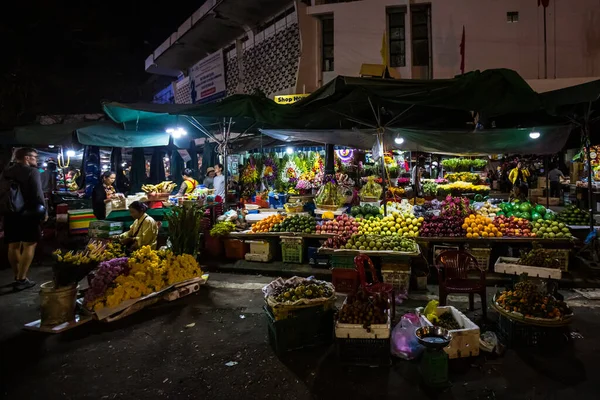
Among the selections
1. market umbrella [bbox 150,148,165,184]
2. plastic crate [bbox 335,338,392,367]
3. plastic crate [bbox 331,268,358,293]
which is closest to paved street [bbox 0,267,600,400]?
plastic crate [bbox 335,338,392,367]

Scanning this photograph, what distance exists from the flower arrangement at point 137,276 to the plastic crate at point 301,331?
7.25 feet

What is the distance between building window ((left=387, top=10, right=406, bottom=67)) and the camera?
13.8 metres

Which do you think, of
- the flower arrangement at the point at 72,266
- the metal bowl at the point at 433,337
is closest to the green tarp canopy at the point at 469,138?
the metal bowl at the point at 433,337

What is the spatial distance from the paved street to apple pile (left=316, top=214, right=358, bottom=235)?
2887 millimetres

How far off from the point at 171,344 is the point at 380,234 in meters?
4.15

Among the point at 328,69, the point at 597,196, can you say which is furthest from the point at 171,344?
the point at 597,196

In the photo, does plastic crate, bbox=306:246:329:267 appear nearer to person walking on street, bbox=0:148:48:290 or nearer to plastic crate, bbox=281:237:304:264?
plastic crate, bbox=281:237:304:264

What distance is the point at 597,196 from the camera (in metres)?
13.6

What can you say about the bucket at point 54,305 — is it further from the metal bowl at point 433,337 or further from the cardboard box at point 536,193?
the cardboard box at point 536,193

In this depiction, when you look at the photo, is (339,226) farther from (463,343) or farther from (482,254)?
(463,343)

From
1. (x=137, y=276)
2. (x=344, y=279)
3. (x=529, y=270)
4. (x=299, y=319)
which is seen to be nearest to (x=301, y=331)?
(x=299, y=319)

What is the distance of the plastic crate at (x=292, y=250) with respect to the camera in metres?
7.79

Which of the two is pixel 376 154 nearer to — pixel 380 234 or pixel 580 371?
pixel 380 234

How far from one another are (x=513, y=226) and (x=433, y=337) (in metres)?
4.63
